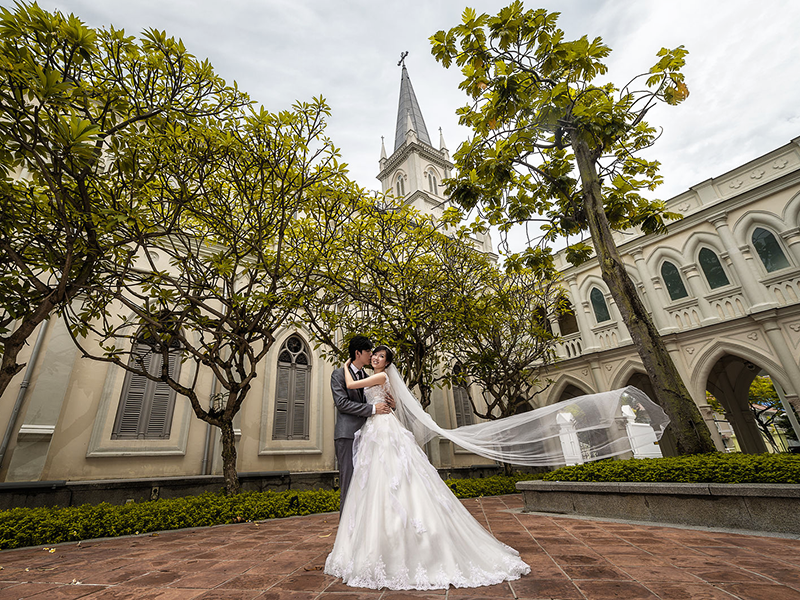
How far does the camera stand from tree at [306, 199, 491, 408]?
927 cm

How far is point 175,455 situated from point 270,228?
6560 millimetres

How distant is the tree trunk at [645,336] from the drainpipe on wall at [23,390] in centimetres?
1237

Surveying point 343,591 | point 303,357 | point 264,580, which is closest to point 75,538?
point 264,580

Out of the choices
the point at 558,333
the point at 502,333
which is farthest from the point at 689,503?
the point at 558,333

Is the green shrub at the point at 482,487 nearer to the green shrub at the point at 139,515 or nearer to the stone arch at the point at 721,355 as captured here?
the green shrub at the point at 139,515

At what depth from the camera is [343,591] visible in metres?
2.64

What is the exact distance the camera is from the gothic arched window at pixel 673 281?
44.7 feet

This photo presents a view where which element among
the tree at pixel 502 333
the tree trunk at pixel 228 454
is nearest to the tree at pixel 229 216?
the tree trunk at pixel 228 454

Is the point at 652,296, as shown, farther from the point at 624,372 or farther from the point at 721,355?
the point at 624,372

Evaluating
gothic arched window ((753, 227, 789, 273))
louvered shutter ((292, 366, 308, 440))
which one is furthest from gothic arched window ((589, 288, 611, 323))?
louvered shutter ((292, 366, 308, 440))

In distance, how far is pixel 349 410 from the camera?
144 inches

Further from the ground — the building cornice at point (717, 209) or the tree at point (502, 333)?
the building cornice at point (717, 209)

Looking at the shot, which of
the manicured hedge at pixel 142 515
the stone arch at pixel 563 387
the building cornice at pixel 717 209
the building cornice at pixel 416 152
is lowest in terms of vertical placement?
the manicured hedge at pixel 142 515

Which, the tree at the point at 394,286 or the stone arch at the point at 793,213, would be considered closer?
the tree at the point at 394,286
